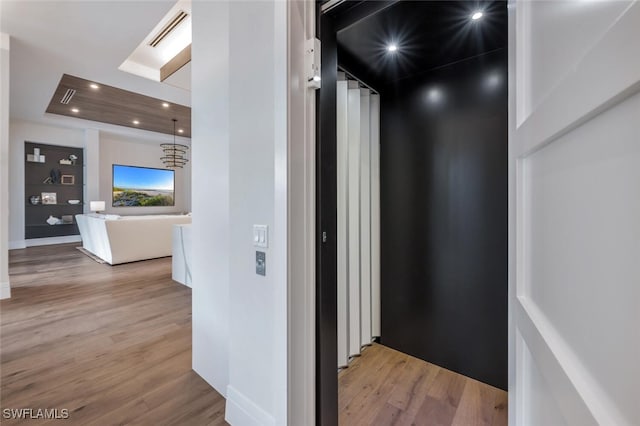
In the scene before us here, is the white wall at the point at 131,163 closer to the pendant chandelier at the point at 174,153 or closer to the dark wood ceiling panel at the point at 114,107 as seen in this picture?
the pendant chandelier at the point at 174,153

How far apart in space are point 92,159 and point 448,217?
8454 millimetres

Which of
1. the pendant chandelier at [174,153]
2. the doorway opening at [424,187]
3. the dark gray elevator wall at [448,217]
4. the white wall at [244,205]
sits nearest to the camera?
the white wall at [244,205]

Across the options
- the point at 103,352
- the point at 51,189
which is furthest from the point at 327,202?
the point at 51,189

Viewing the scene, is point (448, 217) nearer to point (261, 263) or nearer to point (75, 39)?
point (261, 263)

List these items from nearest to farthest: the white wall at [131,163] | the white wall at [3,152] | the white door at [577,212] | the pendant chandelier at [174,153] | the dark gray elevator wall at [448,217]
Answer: the white door at [577,212] → the dark gray elevator wall at [448,217] → the white wall at [3,152] → the pendant chandelier at [174,153] → the white wall at [131,163]

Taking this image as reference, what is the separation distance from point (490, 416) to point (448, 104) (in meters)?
1.89

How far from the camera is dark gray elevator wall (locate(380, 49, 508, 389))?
1.68 metres

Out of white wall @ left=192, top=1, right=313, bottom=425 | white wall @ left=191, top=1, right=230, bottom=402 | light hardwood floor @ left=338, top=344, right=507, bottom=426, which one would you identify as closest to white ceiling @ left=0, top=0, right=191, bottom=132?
white wall @ left=191, top=1, right=230, bottom=402

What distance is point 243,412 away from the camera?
1.36 metres

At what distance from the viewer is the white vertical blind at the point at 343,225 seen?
6.01 ft

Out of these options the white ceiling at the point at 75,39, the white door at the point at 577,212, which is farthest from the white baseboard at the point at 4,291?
the white door at the point at 577,212

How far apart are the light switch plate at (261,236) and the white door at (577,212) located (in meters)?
0.90

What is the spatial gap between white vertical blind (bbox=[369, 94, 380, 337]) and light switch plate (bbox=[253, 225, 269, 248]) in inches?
44.7

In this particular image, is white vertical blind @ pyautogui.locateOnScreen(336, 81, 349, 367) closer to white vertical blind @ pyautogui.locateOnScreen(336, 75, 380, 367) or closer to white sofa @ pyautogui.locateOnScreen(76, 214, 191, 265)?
white vertical blind @ pyautogui.locateOnScreen(336, 75, 380, 367)
